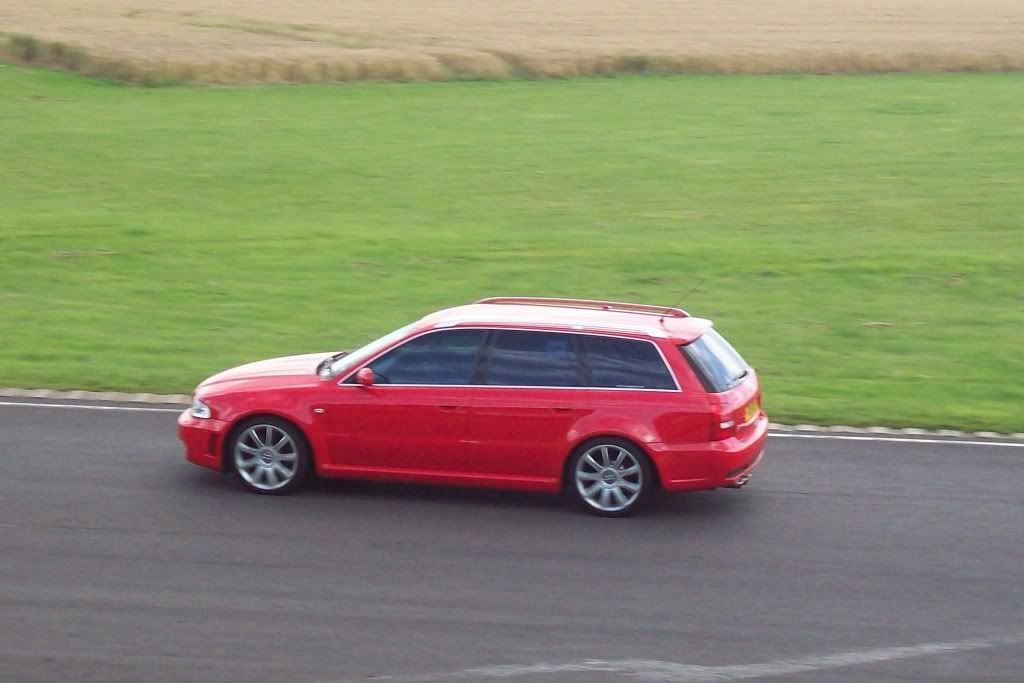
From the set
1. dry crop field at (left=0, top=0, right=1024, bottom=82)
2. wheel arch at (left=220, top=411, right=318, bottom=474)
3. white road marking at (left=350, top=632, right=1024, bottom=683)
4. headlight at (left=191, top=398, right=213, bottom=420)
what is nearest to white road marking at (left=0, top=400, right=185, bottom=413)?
headlight at (left=191, top=398, right=213, bottom=420)

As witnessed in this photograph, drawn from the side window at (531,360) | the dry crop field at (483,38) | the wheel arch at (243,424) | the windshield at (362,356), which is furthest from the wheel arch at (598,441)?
the dry crop field at (483,38)

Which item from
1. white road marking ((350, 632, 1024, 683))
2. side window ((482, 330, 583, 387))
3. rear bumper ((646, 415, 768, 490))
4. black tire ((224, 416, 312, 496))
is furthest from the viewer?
black tire ((224, 416, 312, 496))

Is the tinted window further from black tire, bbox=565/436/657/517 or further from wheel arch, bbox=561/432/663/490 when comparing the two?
black tire, bbox=565/436/657/517

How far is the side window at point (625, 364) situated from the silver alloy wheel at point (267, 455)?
97.3 inches

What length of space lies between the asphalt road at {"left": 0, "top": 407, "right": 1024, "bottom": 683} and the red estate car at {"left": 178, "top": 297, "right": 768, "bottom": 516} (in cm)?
30

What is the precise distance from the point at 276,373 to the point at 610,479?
2889 millimetres

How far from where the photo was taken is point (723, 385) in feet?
36.0

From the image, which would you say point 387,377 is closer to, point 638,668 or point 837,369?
point 638,668

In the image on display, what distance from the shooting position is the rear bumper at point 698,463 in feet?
35.1

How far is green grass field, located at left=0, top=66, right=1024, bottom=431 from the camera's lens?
54.6 feet

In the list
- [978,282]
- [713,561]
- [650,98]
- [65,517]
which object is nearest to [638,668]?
[713,561]

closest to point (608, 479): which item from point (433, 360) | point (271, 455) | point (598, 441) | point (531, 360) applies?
point (598, 441)

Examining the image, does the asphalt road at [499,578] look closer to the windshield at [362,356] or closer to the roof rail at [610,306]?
the windshield at [362,356]

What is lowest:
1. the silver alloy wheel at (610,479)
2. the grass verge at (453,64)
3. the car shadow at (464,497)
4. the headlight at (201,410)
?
the car shadow at (464,497)
